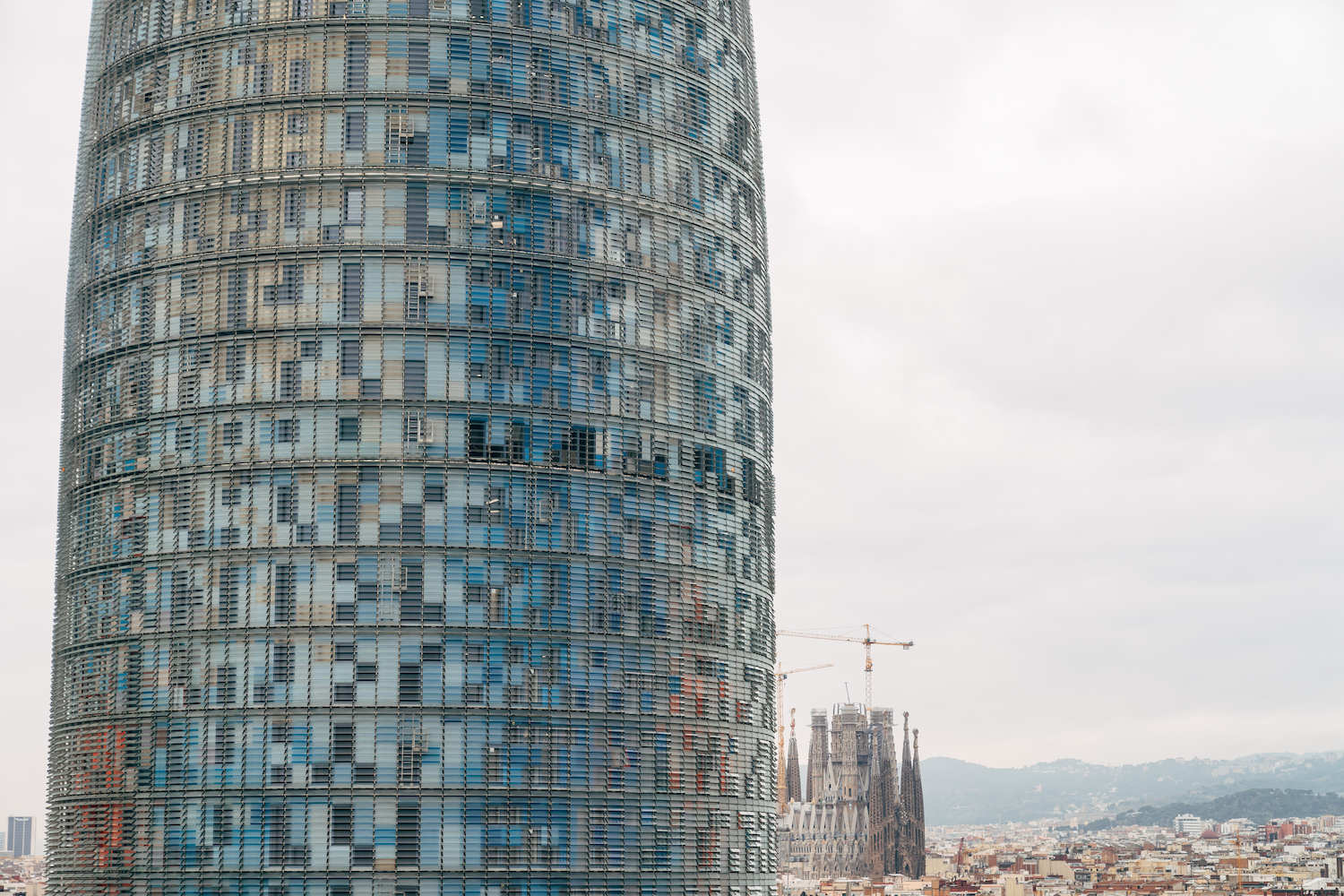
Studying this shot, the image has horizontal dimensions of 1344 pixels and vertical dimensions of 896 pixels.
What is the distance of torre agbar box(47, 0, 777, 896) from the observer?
8544 centimetres

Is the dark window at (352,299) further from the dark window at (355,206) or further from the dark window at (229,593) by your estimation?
the dark window at (229,593)

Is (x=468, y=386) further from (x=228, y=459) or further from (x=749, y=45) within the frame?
(x=749, y=45)

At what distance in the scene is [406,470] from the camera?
8875 centimetres

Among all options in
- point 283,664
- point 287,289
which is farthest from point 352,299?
point 283,664

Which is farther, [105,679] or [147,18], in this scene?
[147,18]

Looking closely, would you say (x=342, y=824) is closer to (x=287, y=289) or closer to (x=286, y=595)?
(x=286, y=595)

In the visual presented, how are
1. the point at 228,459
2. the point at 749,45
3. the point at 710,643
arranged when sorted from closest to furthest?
1. the point at 228,459
2. the point at 710,643
3. the point at 749,45

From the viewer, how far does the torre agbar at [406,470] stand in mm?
85438

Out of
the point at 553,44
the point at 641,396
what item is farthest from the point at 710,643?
the point at 553,44

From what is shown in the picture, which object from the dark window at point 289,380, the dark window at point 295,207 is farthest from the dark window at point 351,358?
the dark window at point 295,207

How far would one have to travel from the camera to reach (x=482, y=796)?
280ft

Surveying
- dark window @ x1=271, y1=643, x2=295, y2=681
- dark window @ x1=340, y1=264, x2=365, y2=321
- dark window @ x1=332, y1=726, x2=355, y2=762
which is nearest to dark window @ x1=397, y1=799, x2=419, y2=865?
dark window @ x1=332, y1=726, x2=355, y2=762

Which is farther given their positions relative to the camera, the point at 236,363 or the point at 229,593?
the point at 236,363

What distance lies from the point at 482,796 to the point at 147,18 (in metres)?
50.2
